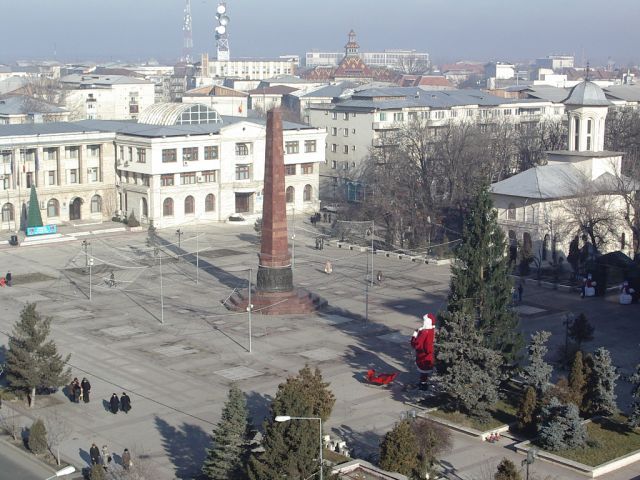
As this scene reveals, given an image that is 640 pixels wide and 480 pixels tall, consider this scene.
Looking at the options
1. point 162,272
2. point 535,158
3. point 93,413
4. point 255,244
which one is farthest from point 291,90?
point 93,413

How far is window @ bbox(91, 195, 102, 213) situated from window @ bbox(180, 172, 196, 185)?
6525mm

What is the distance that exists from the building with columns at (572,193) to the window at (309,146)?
21.9 m

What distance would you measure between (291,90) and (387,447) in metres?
124

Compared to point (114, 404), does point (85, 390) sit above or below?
above

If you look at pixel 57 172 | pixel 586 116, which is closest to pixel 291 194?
pixel 57 172

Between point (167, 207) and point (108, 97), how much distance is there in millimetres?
60637

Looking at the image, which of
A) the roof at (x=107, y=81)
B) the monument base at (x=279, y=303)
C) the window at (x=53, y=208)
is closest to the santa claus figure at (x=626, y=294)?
the monument base at (x=279, y=303)

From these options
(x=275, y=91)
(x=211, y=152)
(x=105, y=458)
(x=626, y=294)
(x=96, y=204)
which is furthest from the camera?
(x=275, y=91)

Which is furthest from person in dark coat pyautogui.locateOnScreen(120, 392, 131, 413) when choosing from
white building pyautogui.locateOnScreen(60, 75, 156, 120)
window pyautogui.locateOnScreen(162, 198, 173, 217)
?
white building pyautogui.locateOnScreen(60, 75, 156, 120)

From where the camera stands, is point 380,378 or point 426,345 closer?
point 426,345

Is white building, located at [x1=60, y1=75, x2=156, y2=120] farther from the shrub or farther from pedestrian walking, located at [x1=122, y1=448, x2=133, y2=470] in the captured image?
pedestrian walking, located at [x1=122, y1=448, x2=133, y2=470]

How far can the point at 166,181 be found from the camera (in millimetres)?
75625

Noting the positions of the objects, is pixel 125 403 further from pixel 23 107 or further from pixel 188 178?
pixel 23 107

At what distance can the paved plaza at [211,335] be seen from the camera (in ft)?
111
